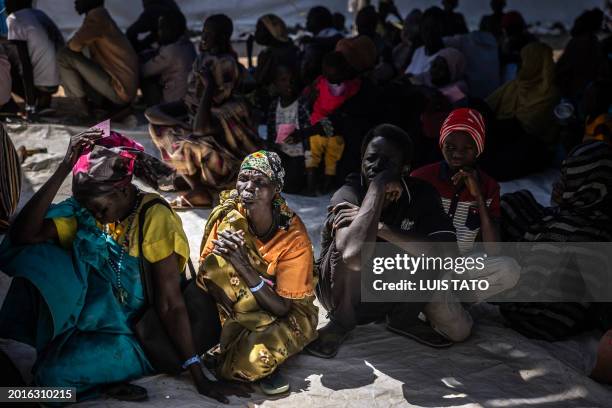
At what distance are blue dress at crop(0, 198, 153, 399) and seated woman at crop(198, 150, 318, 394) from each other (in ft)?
1.26

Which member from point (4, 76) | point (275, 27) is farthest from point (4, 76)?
point (275, 27)

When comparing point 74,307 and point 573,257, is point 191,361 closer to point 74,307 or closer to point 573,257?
point 74,307

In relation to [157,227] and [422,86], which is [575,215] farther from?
[422,86]

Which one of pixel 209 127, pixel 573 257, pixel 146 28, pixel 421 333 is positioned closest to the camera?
pixel 421 333

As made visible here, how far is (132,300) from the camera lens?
120 inches

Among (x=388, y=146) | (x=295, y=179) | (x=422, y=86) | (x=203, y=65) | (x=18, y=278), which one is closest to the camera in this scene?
(x=18, y=278)

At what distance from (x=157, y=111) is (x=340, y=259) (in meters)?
2.64

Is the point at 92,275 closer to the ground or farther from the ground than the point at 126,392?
farther from the ground

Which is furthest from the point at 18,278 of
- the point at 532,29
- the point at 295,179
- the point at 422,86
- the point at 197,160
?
the point at 532,29

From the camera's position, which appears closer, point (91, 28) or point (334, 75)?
point (334, 75)

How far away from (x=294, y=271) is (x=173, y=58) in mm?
4217

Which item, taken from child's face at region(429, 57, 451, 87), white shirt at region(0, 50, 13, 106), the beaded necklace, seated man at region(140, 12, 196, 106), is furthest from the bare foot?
seated man at region(140, 12, 196, 106)

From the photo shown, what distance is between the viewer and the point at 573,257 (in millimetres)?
3699

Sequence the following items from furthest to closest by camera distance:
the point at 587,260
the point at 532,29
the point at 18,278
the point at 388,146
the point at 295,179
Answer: the point at 532,29 → the point at 295,179 → the point at 587,260 → the point at 388,146 → the point at 18,278
